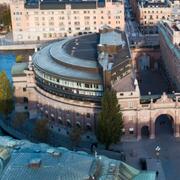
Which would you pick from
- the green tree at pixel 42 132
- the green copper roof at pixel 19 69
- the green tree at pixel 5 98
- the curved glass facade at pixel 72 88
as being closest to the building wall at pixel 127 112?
the curved glass facade at pixel 72 88

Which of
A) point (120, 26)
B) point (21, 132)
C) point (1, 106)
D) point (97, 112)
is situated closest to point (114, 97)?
point (97, 112)

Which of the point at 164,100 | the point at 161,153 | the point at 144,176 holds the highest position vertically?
the point at 144,176

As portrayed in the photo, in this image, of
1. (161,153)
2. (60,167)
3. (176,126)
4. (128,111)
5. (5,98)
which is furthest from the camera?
(5,98)

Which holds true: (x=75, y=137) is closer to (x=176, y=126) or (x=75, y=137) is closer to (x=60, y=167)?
(x=176, y=126)

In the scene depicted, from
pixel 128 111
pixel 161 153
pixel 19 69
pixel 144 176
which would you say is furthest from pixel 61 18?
pixel 144 176

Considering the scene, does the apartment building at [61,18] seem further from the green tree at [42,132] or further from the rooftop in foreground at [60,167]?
the rooftop in foreground at [60,167]

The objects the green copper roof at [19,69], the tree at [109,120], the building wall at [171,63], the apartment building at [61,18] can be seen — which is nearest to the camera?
the tree at [109,120]

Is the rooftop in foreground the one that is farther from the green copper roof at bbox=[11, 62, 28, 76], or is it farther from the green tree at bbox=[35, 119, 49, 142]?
the green copper roof at bbox=[11, 62, 28, 76]
